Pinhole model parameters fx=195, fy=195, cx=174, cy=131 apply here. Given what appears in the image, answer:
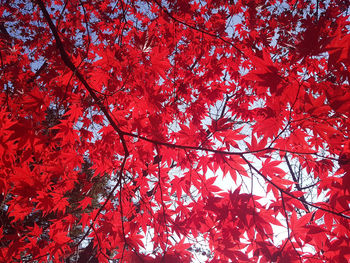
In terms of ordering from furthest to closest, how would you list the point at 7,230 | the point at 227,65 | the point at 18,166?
the point at 7,230 → the point at 227,65 → the point at 18,166

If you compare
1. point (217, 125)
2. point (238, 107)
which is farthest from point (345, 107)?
point (238, 107)

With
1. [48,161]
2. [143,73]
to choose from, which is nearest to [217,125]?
[143,73]

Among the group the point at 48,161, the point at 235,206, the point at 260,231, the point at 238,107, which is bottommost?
the point at 260,231

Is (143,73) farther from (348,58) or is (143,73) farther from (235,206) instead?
(348,58)

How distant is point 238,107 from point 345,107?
11.3ft

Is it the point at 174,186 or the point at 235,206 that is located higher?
the point at 174,186

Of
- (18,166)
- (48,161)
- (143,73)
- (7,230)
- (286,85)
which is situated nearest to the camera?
(286,85)

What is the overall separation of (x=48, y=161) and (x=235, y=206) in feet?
6.81

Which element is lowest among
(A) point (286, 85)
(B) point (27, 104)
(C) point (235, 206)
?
(C) point (235, 206)

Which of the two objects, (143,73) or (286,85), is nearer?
(286,85)

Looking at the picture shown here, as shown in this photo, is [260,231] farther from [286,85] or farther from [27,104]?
A: [27,104]

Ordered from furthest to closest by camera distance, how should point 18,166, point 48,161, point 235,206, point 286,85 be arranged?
1. point 48,161
2. point 18,166
3. point 235,206
4. point 286,85

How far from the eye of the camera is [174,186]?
201cm

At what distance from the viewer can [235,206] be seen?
1581 millimetres
